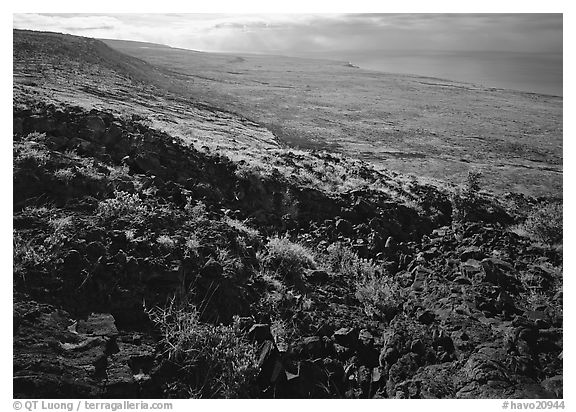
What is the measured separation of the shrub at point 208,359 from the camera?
3771 millimetres

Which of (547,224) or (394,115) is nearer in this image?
(547,224)

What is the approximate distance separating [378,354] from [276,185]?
3189 millimetres

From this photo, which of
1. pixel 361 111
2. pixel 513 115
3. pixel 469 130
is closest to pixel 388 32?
pixel 513 115

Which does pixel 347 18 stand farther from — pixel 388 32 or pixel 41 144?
pixel 41 144

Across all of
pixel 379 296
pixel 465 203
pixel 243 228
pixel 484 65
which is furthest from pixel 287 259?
pixel 484 65

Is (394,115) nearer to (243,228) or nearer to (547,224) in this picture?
(547,224)

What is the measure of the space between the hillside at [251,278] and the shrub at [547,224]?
3cm

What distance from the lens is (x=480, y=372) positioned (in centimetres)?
391

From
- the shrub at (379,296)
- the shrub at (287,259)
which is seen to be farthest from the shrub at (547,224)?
the shrub at (287,259)

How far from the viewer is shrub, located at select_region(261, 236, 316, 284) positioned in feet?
16.9

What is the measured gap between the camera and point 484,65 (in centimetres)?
670

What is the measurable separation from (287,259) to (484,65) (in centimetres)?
416

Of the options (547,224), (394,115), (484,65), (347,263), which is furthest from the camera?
(394,115)

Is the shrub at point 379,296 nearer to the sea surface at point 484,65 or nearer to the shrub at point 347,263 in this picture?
the shrub at point 347,263
